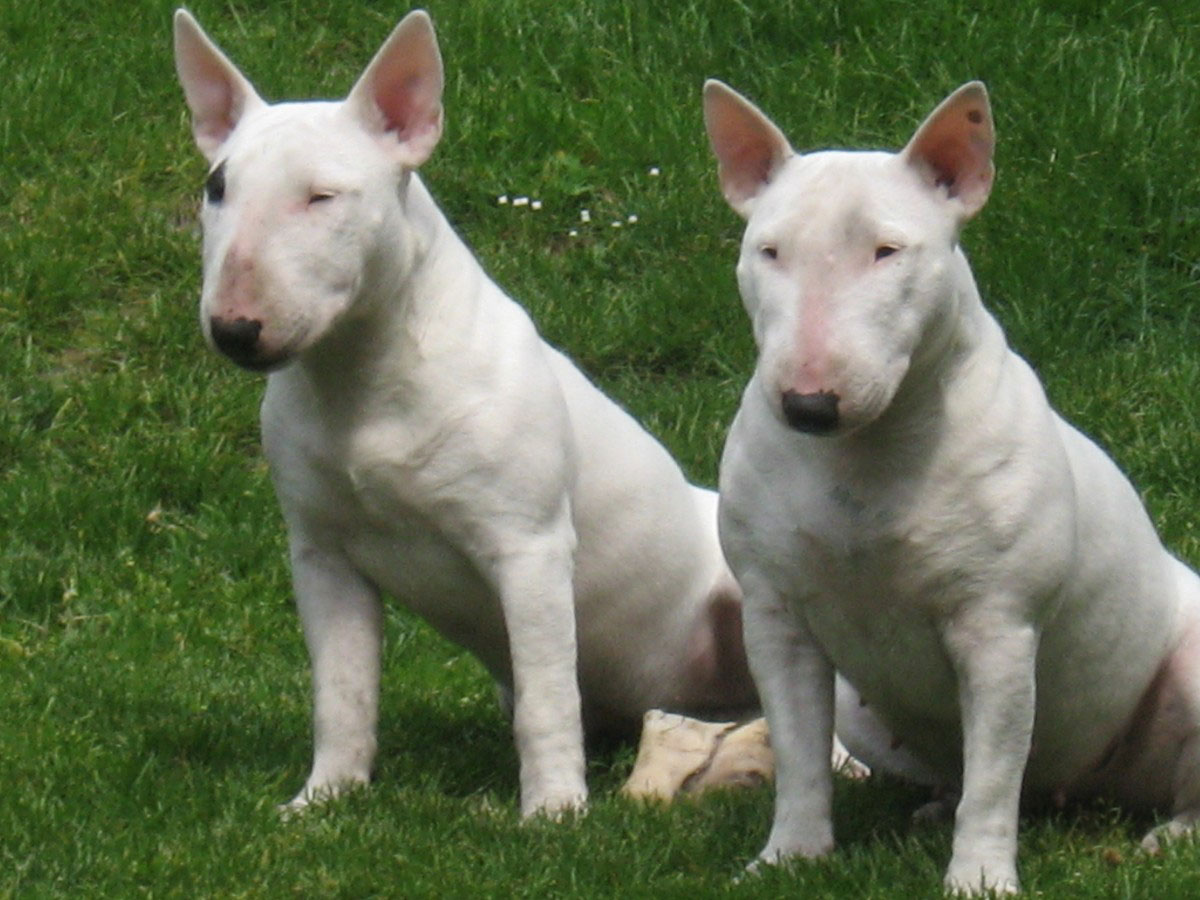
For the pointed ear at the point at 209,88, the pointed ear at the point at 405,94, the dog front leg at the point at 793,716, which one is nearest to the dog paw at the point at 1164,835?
the dog front leg at the point at 793,716

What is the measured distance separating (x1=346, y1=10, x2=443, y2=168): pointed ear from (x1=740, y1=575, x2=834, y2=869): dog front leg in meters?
1.21

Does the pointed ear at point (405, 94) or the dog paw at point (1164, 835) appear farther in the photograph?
the pointed ear at point (405, 94)

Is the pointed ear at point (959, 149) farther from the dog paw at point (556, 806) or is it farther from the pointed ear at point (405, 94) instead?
the dog paw at point (556, 806)

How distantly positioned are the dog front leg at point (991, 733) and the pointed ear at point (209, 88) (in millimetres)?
2013

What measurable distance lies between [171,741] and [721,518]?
62.8 inches

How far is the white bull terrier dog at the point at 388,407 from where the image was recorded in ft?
16.3

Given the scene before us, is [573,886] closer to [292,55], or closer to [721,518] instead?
[721,518]

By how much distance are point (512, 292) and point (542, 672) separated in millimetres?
3984

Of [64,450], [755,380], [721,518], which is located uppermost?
[755,380]

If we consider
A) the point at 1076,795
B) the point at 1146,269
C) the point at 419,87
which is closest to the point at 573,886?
the point at 1076,795

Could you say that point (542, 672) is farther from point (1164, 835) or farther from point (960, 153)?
point (960, 153)

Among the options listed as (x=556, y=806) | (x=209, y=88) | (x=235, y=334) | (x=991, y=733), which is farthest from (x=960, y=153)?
(x=209, y=88)

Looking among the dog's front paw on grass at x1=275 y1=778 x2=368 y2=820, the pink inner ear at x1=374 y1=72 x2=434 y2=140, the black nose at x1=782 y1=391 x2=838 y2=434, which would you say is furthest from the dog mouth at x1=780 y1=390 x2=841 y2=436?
the dog's front paw on grass at x1=275 y1=778 x2=368 y2=820

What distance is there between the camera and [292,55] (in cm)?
1034
